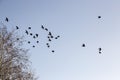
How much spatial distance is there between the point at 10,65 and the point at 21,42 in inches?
127

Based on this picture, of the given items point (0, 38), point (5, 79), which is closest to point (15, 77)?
point (5, 79)

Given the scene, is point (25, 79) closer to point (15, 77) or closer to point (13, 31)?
point (15, 77)

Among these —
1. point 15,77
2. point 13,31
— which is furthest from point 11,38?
point 15,77

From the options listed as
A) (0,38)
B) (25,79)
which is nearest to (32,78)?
(25,79)

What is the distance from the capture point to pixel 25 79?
54.1 metres

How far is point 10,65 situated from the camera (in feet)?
175

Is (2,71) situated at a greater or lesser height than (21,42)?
lesser

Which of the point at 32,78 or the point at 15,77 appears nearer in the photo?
the point at 15,77

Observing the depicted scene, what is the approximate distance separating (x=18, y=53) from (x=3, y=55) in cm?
182

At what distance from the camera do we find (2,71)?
52562mm

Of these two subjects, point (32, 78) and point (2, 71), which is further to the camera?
point (32, 78)

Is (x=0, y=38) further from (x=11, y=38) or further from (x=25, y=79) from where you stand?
(x=25, y=79)

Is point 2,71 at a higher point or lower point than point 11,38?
lower

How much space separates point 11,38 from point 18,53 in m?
1.84
